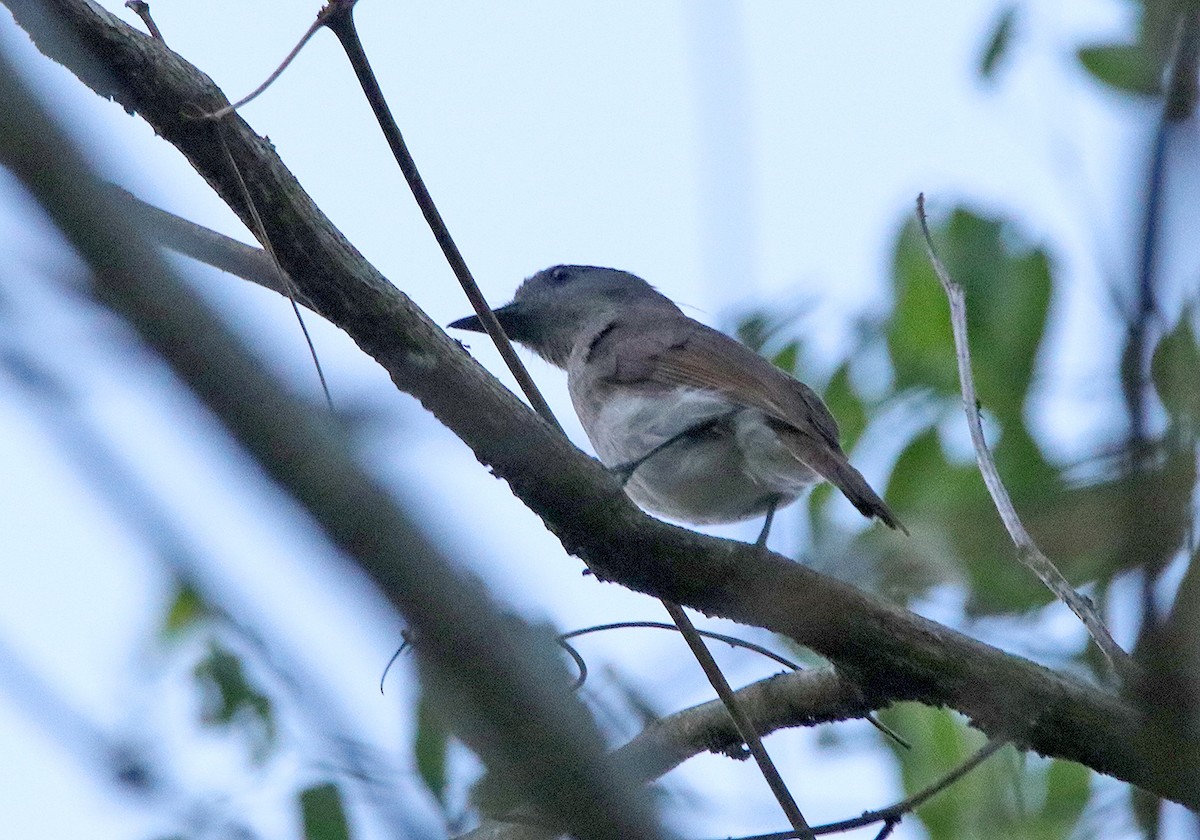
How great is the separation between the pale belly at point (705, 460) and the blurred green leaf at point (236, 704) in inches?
77.0

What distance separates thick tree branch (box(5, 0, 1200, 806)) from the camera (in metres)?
3.14

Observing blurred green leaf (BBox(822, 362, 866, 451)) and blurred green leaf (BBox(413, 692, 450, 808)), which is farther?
blurred green leaf (BBox(822, 362, 866, 451))

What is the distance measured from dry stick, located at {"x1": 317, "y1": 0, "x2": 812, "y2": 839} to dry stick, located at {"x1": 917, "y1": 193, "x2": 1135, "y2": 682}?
0.73 m

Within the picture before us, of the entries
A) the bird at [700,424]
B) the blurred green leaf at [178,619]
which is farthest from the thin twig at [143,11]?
the bird at [700,424]

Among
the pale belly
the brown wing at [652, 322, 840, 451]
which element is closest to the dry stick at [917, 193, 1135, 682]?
A: the brown wing at [652, 322, 840, 451]

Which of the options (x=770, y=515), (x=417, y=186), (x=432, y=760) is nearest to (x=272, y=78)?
(x=417, y=186)

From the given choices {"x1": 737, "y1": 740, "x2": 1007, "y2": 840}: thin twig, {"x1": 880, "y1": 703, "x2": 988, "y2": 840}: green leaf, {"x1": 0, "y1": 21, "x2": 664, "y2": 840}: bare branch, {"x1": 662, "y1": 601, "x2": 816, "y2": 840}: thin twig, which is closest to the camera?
{"x1": 0, "y1": 21, "x2": 664, "y2": 840}: bare branch

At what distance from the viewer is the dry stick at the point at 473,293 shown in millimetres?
3049

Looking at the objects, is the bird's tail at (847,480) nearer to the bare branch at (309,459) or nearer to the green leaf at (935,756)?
the green leaf at (935,756)

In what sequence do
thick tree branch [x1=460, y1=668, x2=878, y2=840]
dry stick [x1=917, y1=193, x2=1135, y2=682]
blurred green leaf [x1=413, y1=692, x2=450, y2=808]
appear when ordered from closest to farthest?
blurred green leaf [x1=413, y1=692, x2=450, y2=808] → dry stick [x1=917, y1=193, x2=1135, y2=682] → thick tree branch [x1=460, y1=668, x2=878, y2=840]

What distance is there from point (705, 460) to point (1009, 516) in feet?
7.54

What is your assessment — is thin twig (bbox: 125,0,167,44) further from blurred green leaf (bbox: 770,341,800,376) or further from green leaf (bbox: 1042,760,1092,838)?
green leaf (bbox: 1042,760,1092,838)

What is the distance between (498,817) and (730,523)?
3659 millimetres

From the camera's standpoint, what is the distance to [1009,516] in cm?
284
